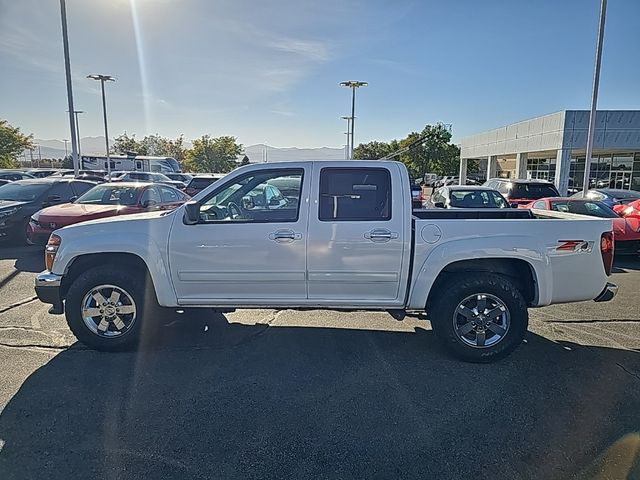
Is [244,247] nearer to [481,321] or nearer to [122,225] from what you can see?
[122,225]

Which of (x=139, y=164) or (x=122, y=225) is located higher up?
(x=139, y=164)

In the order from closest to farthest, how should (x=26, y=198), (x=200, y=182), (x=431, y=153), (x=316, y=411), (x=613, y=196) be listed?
(x=316, y=411)
(x=26, y=198)
(x=613, y=196)
(x=200, y=182)
(x=431, y=153)

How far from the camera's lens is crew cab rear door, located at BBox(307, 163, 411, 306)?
406 cm

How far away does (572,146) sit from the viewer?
2556 cm

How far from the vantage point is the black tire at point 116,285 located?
430 cm

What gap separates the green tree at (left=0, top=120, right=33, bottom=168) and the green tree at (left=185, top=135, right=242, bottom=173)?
18043 mm

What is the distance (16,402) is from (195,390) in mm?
1377

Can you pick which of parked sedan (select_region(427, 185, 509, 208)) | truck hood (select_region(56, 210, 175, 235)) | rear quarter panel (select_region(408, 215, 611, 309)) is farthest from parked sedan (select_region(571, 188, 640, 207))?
truck hood (select_region(56, 210, 175, 235))

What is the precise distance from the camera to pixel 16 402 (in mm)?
3430

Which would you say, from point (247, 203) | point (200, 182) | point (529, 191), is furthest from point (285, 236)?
point (200, 182)

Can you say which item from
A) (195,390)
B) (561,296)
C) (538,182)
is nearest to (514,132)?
(538,182)

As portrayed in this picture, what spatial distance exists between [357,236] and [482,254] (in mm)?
1177

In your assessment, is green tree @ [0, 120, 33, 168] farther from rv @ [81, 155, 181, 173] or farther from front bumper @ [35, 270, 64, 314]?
front bumper @ [35, 270, 64, 314]

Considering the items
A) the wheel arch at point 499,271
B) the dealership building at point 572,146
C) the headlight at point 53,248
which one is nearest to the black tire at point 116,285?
the headlight at point 53,248
